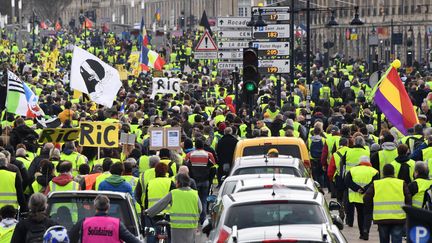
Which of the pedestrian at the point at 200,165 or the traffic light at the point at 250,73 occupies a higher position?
the traffic light at the point at 250,73

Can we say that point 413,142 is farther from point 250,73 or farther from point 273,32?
point 273,32

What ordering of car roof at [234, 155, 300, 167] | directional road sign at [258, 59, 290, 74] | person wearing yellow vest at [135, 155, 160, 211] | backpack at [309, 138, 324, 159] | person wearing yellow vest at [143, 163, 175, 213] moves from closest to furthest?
person wearing yellow vest at [143, 163, 175, 213], person wearing yellow vest at [135, 155, 160, 211], car roof at [234, 155, 300, 167], backpack at [309, 138, 324, 159], directional road sign at [258, 59, 290, 74]

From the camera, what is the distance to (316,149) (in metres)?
28.8

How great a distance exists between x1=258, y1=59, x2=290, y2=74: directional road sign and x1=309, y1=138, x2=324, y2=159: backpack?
28.2ft

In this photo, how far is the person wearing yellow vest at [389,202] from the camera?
1872cm

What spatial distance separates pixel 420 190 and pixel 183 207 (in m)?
2.66

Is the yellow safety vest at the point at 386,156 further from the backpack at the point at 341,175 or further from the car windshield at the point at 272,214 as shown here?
the car windshield at the point at 272,214

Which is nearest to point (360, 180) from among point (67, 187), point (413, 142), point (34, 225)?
point (413, 142)

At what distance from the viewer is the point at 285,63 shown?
37531 millimetres

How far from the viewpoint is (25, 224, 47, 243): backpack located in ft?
49.1

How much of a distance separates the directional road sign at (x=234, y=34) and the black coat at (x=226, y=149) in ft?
36.1

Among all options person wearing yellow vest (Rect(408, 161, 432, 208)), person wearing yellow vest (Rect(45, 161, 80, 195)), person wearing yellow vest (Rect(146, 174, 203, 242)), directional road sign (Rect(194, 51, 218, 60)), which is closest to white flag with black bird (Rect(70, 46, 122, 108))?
directional road sign (Rect(194, 51, 218, 60))

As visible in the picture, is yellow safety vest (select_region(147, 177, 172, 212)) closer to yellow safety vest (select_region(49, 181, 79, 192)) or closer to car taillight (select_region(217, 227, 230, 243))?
yellow safety vest (select_region(49, 181, 79, 192))

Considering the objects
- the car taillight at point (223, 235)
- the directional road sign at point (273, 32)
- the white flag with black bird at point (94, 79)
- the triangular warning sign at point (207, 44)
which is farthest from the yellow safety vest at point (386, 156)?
the triangular warning sign at point (207, 44)
